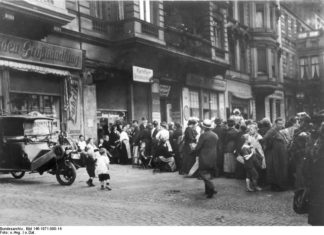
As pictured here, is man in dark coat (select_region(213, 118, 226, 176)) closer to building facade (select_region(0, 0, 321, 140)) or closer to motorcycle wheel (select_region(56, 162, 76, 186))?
motorcycle wheel (select_region(56, 162, 76, 186))

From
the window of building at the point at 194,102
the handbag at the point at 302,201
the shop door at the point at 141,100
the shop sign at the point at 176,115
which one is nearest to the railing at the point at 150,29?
the shop door at the point at 141,100

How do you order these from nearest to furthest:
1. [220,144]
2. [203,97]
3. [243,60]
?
1. [220,144]
2. [203,97]
3. [243,60]

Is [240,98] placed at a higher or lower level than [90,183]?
higher

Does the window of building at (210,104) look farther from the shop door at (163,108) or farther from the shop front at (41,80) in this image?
the shop front at (41,80)

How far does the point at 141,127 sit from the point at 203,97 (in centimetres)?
1034

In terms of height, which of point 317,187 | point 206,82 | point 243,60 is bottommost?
point 317,187

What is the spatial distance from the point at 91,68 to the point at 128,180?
652cm

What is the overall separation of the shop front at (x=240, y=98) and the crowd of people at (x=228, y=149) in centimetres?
1245

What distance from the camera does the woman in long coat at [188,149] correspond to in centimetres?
1138

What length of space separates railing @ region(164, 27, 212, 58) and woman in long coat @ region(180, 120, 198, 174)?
8938mm

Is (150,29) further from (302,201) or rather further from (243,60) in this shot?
(302,201)

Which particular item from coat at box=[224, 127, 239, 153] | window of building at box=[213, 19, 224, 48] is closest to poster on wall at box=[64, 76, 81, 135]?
coat at box=[224, 127, 239, 153]

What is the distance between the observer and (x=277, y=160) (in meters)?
9.03

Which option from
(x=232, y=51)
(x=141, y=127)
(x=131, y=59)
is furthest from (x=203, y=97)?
(x=141, y=127)
